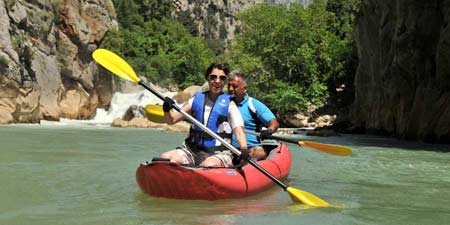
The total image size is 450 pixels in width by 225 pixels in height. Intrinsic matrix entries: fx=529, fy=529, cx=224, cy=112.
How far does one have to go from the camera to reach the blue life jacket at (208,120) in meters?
5.30

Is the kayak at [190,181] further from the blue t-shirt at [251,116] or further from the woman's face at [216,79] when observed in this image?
the blue t-shirt at [251,116]

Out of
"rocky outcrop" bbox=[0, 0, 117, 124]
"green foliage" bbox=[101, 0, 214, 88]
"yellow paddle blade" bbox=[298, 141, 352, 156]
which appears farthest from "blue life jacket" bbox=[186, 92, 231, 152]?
"green foliage" bbox=[101, 0, 214, 88]

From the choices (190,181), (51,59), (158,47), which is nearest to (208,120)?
(190,181)

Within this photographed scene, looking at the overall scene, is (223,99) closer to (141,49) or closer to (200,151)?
(200,151)

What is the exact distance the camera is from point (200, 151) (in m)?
5.42

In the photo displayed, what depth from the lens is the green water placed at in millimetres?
4285

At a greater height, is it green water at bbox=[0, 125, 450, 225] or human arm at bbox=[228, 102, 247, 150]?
human arm at bbox=[228, 102, 247, 150]

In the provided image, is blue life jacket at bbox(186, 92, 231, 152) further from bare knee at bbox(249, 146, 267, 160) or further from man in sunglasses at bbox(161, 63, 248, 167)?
bare knee at bbox(249, 146, 267, 160)

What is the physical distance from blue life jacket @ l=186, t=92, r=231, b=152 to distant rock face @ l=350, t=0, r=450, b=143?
10220 mm

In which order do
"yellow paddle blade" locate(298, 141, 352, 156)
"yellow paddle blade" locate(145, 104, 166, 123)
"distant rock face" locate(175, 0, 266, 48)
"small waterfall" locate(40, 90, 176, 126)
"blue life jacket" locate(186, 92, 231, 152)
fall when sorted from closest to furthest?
1. "blue life jacket" locate(186, 92, 231, 152)
2. "yellow paddle blade" locate(145, 104, 166, 123)
3. "yellow paddle blade" locate(298, 141, 352, 156)
4. "small waterfall" locate(40, 90, 176, 126)
5. "distant rock face" locate(175, 0, 266, 48)

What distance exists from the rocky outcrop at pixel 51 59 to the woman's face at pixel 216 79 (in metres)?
16.8

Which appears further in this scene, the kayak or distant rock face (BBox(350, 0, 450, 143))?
distant rock face (BBox(350, 0, 450, 143))

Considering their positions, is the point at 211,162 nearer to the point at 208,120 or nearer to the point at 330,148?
the point at 208,120

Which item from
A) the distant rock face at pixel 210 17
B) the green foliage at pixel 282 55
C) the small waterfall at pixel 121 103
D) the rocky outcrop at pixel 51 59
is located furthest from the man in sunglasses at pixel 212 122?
the distant rock face at pixel 210 17
